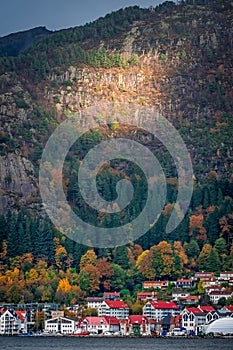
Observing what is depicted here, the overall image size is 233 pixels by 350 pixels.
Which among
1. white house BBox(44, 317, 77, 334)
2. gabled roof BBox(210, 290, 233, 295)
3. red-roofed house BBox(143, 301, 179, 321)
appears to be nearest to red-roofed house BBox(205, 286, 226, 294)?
gabled roof BBox(210, 290, 233, 295)

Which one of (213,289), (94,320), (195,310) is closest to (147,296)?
(213,289)

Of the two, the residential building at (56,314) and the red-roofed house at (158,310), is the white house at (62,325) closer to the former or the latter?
the residential building at (56,314)

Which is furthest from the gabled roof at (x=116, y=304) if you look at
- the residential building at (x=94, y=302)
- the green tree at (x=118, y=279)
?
the green tree at (x=118, y=279)

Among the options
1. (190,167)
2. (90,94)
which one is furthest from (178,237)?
(90,94)

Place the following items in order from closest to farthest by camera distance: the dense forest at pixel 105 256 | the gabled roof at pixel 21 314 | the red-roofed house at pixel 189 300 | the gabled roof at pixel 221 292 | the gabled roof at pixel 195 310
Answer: the gabled roof at pixel 195 310
the gabled roof at pixel 21 314
the red-roofed house at pixel 189 300
the gabled roof at pixel 221 292
the dense forest at pixel 105 256

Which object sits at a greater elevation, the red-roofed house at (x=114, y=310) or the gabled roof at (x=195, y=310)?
the red-roofed house at (x=114, y=310)

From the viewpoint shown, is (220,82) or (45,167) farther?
(220,82)

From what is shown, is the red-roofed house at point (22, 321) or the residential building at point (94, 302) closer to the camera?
the red-roofed house at point (22, 321)

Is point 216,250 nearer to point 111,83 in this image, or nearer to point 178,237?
point 178,237
